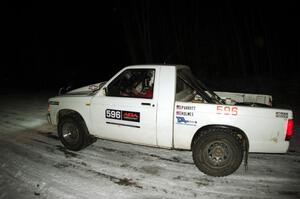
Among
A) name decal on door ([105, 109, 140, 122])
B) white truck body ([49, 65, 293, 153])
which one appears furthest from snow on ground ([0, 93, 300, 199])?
name decal on door ([105, 109, 140, 122])

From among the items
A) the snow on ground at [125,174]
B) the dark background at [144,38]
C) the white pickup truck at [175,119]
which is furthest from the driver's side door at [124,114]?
the dark background at [144,38]

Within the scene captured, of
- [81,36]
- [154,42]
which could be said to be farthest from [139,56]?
[81,36]

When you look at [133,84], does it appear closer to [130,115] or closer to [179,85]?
[130,115]

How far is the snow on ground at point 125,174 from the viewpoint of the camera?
4062 millimetres

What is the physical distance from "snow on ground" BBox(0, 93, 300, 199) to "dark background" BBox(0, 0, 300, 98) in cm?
1648

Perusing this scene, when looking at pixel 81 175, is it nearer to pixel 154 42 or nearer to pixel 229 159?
pixel 229 159

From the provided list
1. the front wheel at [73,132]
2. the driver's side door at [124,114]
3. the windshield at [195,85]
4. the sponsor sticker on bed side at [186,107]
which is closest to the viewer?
the sponsor sticker on bed side at [186,107]

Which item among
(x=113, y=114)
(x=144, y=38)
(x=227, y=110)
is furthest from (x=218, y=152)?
(x=144, y=38)

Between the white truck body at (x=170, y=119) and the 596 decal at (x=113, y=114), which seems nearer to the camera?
the white truck body at (x=170, y=119)

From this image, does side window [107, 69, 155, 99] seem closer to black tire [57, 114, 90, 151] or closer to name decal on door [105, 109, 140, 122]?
name decal on door [105, 109, 140, 122]

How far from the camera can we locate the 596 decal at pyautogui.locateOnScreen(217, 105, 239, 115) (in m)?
4.37

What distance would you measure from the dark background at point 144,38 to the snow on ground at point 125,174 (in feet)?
54.1

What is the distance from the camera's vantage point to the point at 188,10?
27.3 m

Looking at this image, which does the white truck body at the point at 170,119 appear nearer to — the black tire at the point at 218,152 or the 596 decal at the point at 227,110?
the 596 decal at the point at 227,110
